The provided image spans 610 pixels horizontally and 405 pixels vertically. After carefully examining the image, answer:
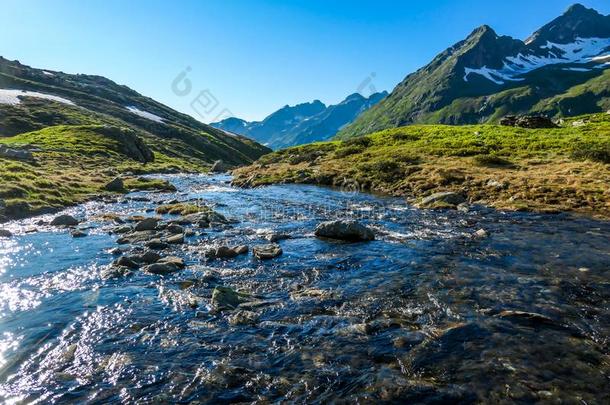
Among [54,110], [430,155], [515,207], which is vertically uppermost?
[54,110]

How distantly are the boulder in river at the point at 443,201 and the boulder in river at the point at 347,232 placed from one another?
12.0 m

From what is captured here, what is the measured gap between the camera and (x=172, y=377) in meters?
10.7

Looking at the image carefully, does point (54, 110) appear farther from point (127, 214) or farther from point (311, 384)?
point (311, 384)

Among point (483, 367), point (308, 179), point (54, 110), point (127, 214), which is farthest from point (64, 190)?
point (54, 110)

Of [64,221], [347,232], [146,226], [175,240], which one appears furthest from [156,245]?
[64,221]

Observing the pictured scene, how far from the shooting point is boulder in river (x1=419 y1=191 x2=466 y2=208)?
35.1 meters

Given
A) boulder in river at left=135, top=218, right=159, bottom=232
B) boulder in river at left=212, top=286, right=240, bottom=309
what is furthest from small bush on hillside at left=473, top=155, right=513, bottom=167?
boulder in river at left=212, top=286, right=240, bottom=309

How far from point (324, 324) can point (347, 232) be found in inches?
472

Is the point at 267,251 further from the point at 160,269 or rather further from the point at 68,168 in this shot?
the point at 68,168

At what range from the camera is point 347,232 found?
25109 millimetres

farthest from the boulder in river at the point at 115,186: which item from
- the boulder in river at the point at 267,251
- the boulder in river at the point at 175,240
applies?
the boulder in river at the point at 267,251

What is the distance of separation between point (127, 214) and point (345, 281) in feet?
83.8

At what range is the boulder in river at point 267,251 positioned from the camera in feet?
70.7

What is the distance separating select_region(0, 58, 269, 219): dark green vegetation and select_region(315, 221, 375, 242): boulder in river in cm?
2657
